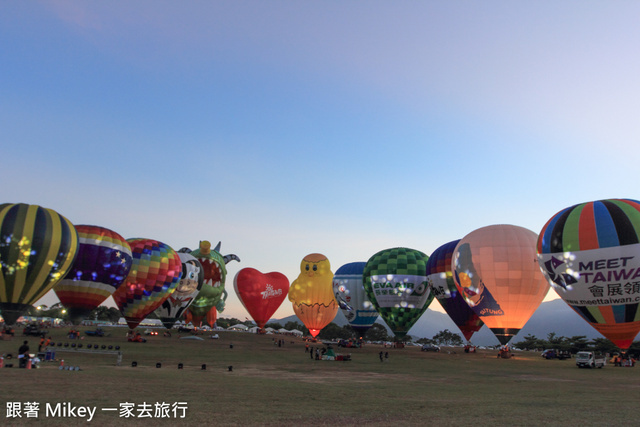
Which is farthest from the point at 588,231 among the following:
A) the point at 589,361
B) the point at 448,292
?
the point at 448,292

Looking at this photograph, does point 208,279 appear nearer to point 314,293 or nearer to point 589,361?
point 314,293

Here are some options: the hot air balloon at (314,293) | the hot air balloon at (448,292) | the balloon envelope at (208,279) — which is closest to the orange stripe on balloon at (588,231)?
the hot air balloon at (448,292)

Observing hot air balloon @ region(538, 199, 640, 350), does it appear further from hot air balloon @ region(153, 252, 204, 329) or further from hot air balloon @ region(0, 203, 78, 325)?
hot air balloon @ region(153, 252, 204, 329)

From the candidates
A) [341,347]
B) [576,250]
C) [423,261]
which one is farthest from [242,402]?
[423,261]

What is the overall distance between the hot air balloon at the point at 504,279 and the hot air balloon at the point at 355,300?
71.4 feet

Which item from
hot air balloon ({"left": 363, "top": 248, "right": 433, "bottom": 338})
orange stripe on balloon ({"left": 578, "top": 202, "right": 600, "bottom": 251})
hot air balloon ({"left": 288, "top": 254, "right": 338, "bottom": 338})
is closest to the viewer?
orange stripe on balloon ({"left": 578, "top": 202, "right": 600, "bottom": 251})

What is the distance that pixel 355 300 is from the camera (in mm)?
Answer: 63031

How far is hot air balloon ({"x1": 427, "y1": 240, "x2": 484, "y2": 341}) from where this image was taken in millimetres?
48844

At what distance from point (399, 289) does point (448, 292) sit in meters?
6.23

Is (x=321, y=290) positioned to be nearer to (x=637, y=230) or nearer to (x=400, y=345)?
(x=400, y=345)

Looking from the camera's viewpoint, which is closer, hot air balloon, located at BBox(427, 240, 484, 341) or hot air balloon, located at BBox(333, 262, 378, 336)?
hot air balloon, located at BBox(427, 240, 484, 341)

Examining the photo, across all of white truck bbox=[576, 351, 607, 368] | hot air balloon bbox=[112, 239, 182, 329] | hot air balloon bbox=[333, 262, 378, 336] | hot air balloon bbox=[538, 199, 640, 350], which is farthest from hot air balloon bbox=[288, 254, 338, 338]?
white truck bbox=[576, 351, 607, 368]

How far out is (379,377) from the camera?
2319cm

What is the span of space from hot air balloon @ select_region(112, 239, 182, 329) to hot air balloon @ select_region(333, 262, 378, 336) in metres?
24.1
